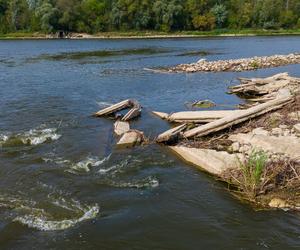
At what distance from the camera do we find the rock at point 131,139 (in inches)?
691

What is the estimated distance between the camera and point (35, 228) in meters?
10.8

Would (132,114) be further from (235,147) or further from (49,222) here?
(49,222)

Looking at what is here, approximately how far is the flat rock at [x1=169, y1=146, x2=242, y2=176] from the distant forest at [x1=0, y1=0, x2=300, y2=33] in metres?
123

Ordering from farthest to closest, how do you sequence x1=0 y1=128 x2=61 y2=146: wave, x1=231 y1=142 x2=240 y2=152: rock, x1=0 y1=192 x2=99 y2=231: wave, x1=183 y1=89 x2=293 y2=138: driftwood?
x1=0 y1=128 x2=61 y2=146: wave
x1=183 y1=89 x2=293 y2=138: driftwood
x1=231 y1=142 x2=240 y2=152: rock
x1=0 y1=192 x2=99 y2=231: wave

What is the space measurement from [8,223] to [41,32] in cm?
13238

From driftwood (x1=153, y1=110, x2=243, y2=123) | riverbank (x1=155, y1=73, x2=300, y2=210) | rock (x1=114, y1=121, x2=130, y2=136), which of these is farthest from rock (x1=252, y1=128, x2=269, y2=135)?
rock (x1=114, y1=121, x2=130, y2=136)

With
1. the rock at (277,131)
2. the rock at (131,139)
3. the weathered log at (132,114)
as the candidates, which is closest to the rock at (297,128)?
the rock at (277,131)

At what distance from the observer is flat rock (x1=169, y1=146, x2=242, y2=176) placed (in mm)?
14271

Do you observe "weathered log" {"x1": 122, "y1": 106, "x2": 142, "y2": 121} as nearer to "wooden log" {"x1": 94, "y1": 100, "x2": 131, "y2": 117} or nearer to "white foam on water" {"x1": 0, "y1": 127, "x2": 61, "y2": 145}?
"wooden log" {"x1": 94, "y1": 100, "x2": 131, "y2": 117}

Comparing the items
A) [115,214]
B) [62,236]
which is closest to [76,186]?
[115,214]

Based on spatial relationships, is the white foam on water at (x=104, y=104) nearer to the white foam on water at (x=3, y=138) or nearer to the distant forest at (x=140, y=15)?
the white foam on water at (x=3, y=138)

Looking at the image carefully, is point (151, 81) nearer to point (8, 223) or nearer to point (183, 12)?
point (8, 223)

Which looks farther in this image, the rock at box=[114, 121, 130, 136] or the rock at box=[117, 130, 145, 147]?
the rock at box=[114, 121, 130, 136]

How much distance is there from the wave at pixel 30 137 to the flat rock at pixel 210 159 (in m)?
5.94
